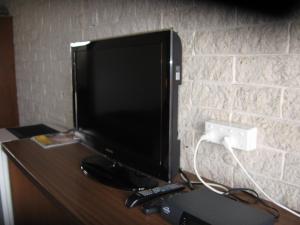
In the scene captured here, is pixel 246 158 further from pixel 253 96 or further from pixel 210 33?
pixel 210 33

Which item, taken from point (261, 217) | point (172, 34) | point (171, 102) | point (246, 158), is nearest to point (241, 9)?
point (172, 34)

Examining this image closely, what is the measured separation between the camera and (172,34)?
89 cm

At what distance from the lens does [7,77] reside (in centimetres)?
300

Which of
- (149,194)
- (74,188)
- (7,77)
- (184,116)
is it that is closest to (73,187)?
(74,188)

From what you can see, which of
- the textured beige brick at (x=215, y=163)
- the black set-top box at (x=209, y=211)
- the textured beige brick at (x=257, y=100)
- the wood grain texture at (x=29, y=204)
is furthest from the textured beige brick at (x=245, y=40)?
the wood grain texture at (x=29, y=204)

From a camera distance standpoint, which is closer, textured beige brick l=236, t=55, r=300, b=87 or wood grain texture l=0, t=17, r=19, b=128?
textured beige brick l=236, t=55, r=300, b=87

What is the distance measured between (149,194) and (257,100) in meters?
0.45

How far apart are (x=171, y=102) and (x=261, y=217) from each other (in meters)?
0.40

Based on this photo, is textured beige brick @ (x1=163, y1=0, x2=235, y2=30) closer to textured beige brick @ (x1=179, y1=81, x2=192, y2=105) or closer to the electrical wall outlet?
textured beige brick @ (x1=179, y1=81, x2=192, y2=105)

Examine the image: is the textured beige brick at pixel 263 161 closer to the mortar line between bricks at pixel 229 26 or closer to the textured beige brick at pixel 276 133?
the textured beige brick at pixel 276 133

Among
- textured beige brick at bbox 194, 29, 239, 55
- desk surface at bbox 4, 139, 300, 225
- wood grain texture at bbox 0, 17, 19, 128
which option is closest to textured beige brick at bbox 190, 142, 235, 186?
desk surface at bbox 4, 139, 300, 225

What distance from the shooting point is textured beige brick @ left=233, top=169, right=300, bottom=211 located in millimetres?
885

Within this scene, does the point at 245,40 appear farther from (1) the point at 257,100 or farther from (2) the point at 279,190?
(2) the point at 279,190

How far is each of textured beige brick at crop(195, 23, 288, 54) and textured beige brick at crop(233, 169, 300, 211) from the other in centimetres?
40
